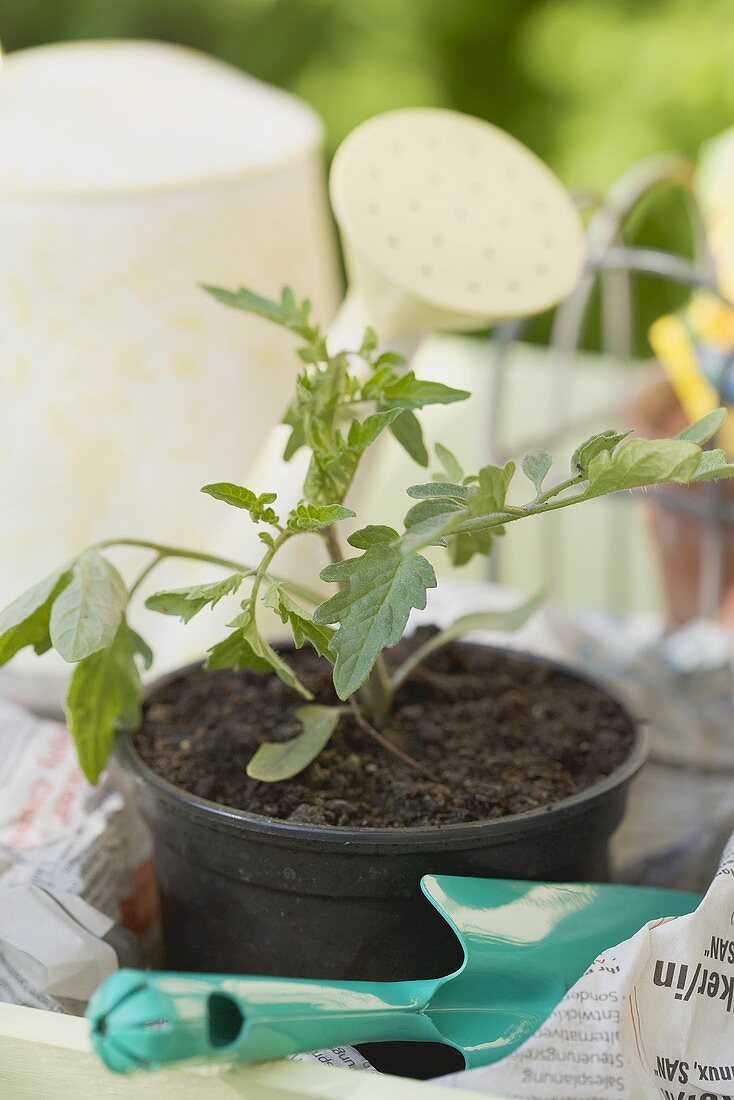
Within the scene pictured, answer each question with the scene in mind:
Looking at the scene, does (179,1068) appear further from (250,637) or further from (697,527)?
(697,527)

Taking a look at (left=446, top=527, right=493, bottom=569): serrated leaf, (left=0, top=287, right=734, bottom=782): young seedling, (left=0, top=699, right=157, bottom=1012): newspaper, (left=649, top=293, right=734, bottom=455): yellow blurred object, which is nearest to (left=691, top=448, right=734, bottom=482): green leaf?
(left=0, top=287, right=734, bottom=782): young seedling

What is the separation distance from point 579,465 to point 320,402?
0.31ft

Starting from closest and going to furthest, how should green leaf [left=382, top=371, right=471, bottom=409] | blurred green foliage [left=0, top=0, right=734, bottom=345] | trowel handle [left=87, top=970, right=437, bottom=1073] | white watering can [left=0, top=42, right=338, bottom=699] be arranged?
1. trowel handle [left=87, top=970, right=437, bottom=1073]
2. green leaf [left=382, top=371, right=471, bottom=409]
3. white watering can [left=0, top=42, right=338, bottom=699]
4. blurred green foliage [left=0, top=0, right=734, bottom=345]

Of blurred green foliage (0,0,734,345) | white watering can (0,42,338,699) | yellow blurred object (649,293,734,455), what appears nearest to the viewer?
white watering can (0,42,338,699)

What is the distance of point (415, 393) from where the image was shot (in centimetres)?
36

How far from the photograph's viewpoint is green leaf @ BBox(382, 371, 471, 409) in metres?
0.35

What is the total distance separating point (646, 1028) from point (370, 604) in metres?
0.14

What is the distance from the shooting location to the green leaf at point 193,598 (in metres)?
0.31

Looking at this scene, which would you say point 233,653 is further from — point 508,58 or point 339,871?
point 508,58

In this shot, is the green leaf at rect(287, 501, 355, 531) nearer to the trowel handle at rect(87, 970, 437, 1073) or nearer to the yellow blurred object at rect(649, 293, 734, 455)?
the trowel handle at rect(87, 970, 437, 1073)

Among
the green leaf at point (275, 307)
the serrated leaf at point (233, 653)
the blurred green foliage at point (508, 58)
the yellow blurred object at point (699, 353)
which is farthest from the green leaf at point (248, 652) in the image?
the blurred green foliage at point (508, 58)

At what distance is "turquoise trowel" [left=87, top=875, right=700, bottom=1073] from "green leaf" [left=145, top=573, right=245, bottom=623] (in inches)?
3.8

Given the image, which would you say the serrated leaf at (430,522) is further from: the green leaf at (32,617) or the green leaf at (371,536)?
the green leaf at (32,617)

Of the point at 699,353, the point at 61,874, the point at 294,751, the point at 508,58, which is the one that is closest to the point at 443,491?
the point at 294,751
